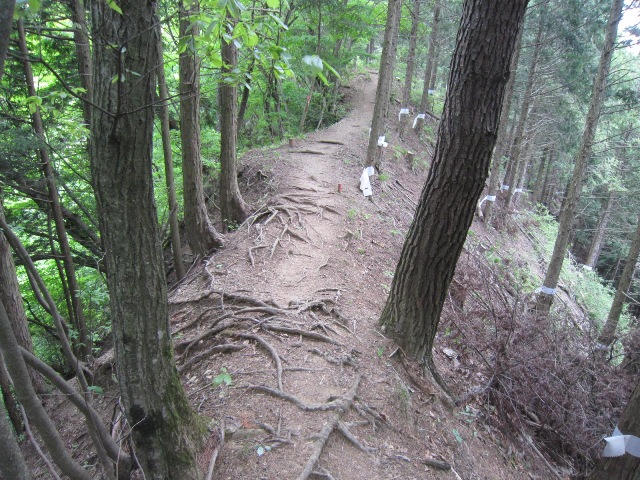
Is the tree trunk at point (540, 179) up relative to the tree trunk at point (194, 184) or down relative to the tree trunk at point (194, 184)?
down

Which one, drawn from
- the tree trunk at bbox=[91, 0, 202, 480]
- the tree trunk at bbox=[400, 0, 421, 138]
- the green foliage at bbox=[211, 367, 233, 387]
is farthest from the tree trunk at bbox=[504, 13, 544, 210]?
the tree trunk at bbox=[91, 0, 202, 480]

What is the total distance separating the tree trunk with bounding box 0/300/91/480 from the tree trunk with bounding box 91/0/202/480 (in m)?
0.43

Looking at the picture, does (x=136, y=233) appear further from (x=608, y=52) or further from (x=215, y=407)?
(x=608, y=52)

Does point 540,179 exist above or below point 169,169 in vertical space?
below

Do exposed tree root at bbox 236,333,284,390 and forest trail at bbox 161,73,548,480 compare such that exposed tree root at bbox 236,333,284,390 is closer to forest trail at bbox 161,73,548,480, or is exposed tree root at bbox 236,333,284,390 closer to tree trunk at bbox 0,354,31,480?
forest trail at bbox 161,73,548,480

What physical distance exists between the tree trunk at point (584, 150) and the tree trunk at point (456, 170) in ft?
10.9

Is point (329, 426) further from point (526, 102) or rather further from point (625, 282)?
point (526, 102)

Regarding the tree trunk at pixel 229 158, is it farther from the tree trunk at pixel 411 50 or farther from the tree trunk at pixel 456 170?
the tree trunk at pixel 411 50

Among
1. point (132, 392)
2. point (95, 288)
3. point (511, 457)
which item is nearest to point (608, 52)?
point (511, 457)

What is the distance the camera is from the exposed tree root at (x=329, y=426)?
3041mm

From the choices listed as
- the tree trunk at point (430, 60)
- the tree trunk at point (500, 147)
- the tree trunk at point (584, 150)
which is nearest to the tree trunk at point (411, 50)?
the tree trunk at point (430, 60)

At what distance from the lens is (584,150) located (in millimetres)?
7441

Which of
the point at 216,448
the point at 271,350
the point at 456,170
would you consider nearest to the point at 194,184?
the point at 271,350

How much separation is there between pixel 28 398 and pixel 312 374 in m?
2.65
